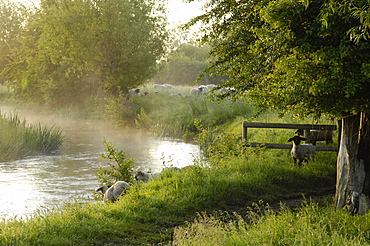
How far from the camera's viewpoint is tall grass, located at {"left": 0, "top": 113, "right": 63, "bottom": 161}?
18031 mm

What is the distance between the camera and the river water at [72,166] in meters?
11.5

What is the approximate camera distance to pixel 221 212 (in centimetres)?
900

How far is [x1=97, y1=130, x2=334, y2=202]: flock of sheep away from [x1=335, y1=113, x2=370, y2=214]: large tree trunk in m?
3.86

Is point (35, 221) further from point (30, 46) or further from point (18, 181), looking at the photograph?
→ point (30, 46)

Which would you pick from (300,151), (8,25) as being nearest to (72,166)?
(300,151)

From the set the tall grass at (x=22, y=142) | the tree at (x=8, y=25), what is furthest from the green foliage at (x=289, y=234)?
the tree at (x=8, y=25)

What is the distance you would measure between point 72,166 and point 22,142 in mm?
3546

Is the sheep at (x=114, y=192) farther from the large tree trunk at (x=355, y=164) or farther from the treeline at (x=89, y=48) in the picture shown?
the treeline at (x=89, y=48)

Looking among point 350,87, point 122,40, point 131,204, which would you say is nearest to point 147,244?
point 131,204

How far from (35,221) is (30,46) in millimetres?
34027

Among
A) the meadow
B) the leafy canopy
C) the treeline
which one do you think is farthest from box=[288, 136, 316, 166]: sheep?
the treeline

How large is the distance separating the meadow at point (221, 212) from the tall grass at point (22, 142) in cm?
897

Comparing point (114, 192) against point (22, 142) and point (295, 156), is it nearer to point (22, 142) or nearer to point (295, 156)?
point (295, 156)

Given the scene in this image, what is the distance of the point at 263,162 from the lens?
12000mm
